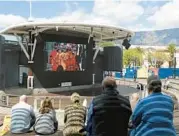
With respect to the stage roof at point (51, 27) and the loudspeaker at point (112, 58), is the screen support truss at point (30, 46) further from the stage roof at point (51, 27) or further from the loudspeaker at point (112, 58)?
the loudspeaker at point (112, 58)

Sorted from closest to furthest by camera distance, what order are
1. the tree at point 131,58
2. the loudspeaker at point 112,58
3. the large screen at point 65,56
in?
the large screen at point 65,56 → the loudspeaker at point 112,58 → the tree at point 131,58

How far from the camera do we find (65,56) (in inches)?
1270

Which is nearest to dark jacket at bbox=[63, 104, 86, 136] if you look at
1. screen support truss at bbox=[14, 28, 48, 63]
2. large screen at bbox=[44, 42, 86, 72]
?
screen support truss at bbox=[14, 28, 48, 63]

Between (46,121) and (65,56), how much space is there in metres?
25.9

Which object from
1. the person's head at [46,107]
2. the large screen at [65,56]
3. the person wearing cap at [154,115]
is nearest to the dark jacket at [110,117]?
the person wearing cap at [154,115]

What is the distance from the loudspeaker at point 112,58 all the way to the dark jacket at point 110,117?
34558 millimetres

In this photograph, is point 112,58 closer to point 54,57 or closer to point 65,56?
point 65,56

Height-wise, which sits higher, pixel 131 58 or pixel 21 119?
pixel 131 58

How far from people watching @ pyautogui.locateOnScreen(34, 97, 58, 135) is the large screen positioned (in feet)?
80.5

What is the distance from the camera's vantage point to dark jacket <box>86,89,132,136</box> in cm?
437

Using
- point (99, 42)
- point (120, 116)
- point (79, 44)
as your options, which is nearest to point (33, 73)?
point (79, 44)

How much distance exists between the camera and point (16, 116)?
22.9 ft

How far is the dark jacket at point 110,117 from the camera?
4.37 m

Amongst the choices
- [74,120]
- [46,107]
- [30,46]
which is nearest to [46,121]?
[46,107]
